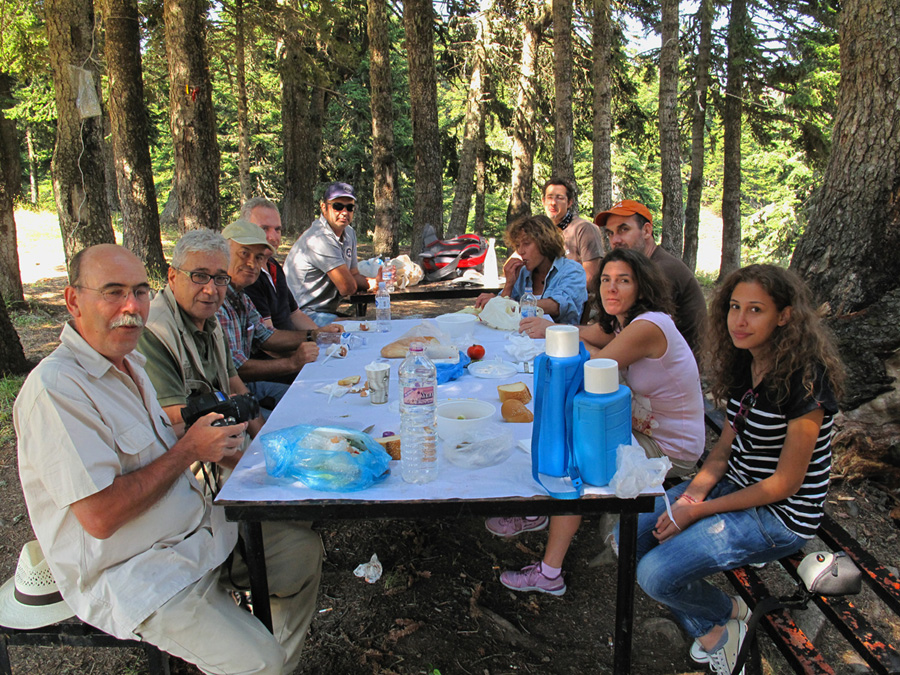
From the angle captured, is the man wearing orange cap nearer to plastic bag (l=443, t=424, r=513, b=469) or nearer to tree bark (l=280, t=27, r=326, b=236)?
plastic bag (l=443, t=424, r=513, b=469)

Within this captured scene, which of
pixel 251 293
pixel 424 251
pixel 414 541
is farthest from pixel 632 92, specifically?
pixel 414 541

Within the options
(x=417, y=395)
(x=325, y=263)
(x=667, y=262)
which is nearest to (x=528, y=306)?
(x=667, y=262)

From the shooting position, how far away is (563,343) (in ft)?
5.36

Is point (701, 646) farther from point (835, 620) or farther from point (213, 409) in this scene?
point (213, 409)

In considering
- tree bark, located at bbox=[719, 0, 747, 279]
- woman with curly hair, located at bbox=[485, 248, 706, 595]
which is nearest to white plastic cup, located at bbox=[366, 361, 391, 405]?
woman with curly hair, located at bbox=[485, 248, 706, 595]

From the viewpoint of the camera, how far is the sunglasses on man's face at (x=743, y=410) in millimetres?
2170

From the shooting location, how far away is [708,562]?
2016mm

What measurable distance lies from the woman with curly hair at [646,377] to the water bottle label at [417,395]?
93 cm

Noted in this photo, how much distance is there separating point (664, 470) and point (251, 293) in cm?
309

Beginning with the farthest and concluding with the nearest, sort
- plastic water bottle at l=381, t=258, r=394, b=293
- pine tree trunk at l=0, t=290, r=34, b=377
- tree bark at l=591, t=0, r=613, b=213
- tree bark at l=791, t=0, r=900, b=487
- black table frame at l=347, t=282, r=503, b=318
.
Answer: tree bark at l=591, t=0, r=613, b=213 → plastic water bottle at l=381, t=258, r=394, b=293 → black table frame at l=347, t=282, r=503, b=318 → pine tree trunk at l=0, t=290, r=34, b=377 → tree bark at l=791, t=0, r=900, b=487

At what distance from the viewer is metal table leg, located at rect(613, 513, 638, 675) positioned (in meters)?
1.87

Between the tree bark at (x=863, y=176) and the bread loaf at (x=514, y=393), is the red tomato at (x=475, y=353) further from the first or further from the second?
the tree bark at (x=863, y=176)

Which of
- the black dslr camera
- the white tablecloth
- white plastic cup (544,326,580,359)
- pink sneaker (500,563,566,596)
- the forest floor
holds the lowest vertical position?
the forest floor

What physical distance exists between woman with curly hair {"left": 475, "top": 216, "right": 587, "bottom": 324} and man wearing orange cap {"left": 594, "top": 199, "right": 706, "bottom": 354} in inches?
15.3
